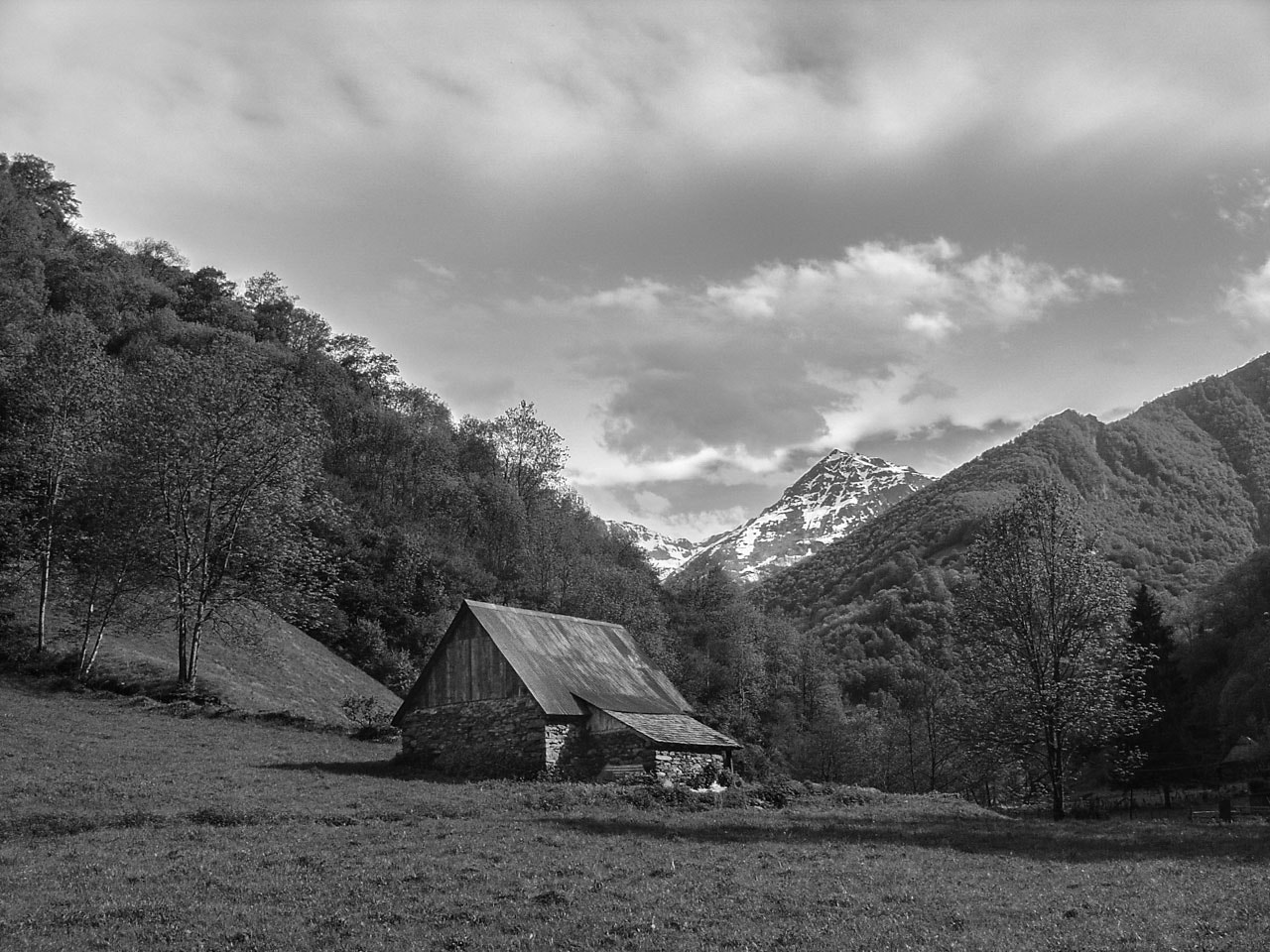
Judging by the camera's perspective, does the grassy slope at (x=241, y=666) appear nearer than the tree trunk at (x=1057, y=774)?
No

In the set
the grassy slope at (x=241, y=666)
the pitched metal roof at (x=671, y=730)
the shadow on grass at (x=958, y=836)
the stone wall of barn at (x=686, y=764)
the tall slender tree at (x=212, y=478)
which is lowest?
the shadow on grass at (x=958, y=836)

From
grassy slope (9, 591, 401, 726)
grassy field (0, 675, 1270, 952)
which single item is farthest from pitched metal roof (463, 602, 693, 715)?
grassy slope (9, 591, 401, 726)

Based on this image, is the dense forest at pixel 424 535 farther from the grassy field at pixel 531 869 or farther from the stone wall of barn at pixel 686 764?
the grassy field at pixel 531 869

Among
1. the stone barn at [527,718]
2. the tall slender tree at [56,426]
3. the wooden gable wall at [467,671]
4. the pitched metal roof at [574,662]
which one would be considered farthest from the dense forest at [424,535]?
the wooden gable wall at [467,671]

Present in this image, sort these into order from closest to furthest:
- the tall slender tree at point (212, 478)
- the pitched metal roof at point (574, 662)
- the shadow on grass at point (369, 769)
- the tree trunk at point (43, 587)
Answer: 1. the shadow on grass at point (369, 769)
2. the pitched metal roof at point (574, 662)
3. the tree trunk at point (43, 587)
4. the tall slender tree at point (212, 478)

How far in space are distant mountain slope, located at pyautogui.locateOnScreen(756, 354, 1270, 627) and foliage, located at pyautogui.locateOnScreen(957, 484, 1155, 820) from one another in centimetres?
9128

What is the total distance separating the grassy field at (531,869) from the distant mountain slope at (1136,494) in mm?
112359

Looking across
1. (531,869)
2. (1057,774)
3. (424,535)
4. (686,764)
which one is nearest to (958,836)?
(686,764)

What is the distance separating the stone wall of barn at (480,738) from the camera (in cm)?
3431

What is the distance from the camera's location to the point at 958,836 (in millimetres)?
25469

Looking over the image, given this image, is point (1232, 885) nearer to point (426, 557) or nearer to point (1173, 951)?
point (1173, 951)

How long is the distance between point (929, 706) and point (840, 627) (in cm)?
5186

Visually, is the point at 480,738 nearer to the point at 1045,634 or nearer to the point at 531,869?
the point at 531,869

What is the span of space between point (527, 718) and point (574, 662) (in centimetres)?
523
